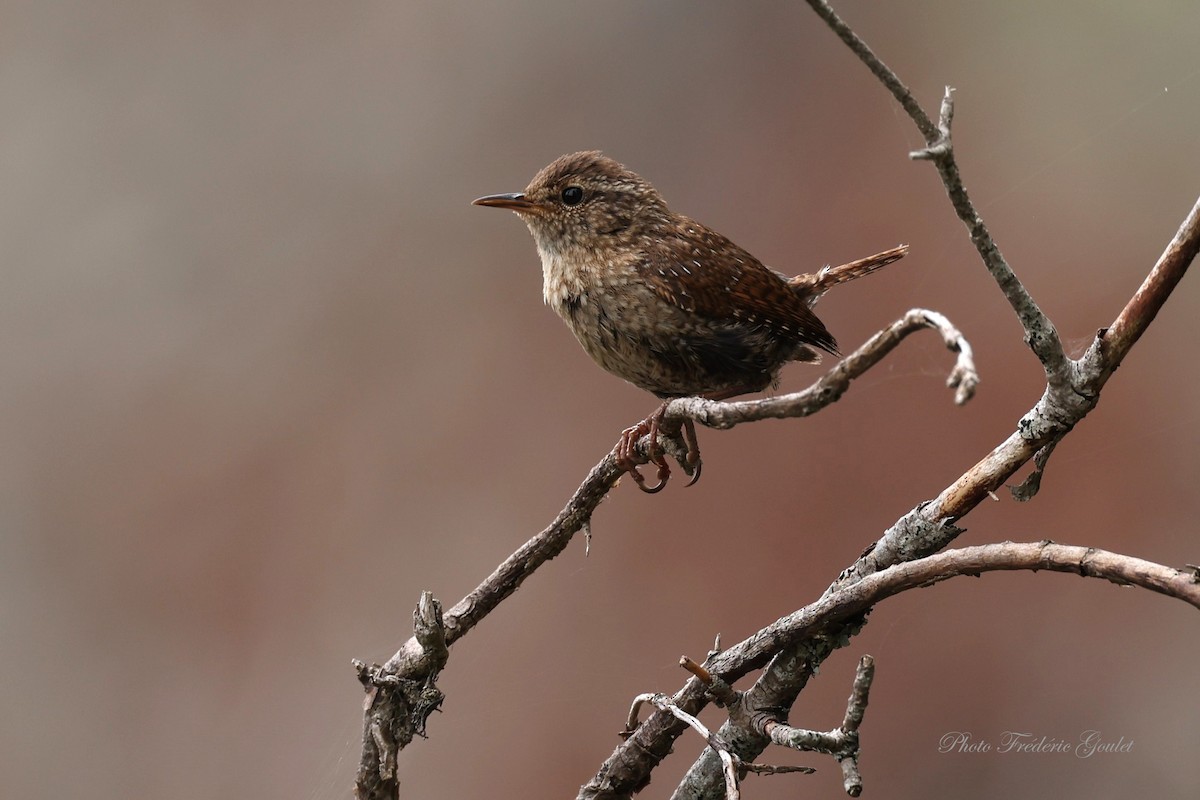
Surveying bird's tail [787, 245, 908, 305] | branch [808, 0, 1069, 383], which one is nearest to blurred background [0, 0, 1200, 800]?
bird's tail [787, 245, 908, 305]

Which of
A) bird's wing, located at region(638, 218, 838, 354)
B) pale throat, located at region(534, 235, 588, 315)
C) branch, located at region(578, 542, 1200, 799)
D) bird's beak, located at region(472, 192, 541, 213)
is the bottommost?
branch, located at region(578, 542, 1200, 799)

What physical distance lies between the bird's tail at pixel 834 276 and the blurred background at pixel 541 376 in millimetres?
578

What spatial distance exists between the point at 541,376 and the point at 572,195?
1088 mm

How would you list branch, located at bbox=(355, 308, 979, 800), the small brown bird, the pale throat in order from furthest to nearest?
the pale throat < the small brown bird < branch, located at bbox=(355, 308, 979, 800)

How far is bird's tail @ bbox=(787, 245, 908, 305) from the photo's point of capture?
256cm

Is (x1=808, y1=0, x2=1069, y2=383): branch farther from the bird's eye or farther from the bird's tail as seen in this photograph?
the bird's eye

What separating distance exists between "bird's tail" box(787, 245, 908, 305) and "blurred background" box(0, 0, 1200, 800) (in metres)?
0.58

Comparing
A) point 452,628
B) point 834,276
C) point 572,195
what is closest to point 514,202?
point 572,195

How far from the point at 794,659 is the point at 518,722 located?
6.73ft

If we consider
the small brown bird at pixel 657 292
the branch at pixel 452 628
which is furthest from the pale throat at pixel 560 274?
the branch at pixel 452 628

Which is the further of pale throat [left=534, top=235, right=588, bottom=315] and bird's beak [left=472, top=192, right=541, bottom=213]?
bird's beak [left=472, top=192, right=541, bottom=213]

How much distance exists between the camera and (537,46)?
3855 millimetres

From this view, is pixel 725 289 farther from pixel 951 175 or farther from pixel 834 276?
pixel 951 175

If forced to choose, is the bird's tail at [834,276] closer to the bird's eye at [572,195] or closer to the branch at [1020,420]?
the bird's eye at [572,195]
